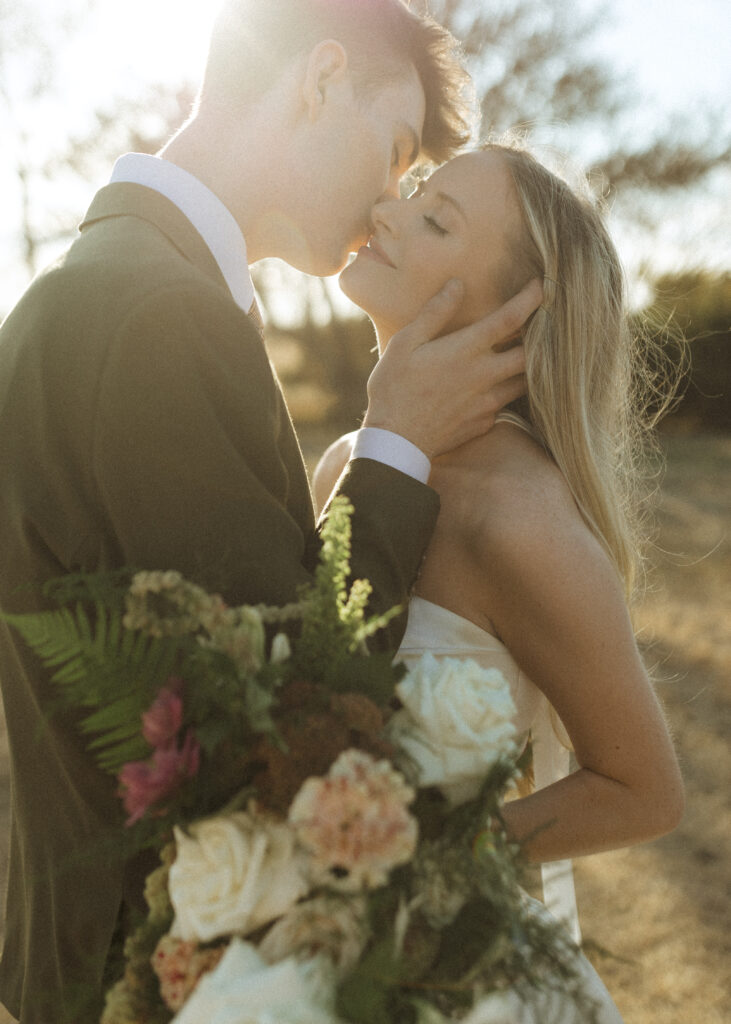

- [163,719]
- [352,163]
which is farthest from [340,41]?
[163,719]

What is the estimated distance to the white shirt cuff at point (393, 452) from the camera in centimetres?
201

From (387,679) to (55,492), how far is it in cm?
71

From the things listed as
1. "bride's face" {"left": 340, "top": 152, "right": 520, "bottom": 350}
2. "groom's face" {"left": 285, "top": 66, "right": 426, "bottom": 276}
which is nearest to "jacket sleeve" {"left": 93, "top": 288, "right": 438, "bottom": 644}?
"groom's face" {"left": 285, "top": 66, "right": 426, "bottom": 276}

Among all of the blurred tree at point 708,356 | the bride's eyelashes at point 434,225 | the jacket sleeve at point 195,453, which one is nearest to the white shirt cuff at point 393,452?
the jacket sleeve at point 195,453

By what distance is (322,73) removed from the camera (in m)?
2.37

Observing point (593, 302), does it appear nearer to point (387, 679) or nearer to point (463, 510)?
point (463, 510)

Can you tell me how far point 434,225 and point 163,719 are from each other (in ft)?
6.16

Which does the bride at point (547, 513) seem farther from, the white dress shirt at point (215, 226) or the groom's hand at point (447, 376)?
the white dress shirt at point (215, 226)

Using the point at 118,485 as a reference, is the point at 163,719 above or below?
below

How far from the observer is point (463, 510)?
236 cm

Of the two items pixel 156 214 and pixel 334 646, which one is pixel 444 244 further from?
pixel 334 646

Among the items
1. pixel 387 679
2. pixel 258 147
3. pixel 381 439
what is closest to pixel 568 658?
pixel 381 439

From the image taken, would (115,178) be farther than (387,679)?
Yes

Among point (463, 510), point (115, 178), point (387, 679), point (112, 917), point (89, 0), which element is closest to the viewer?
point (387, 679)
